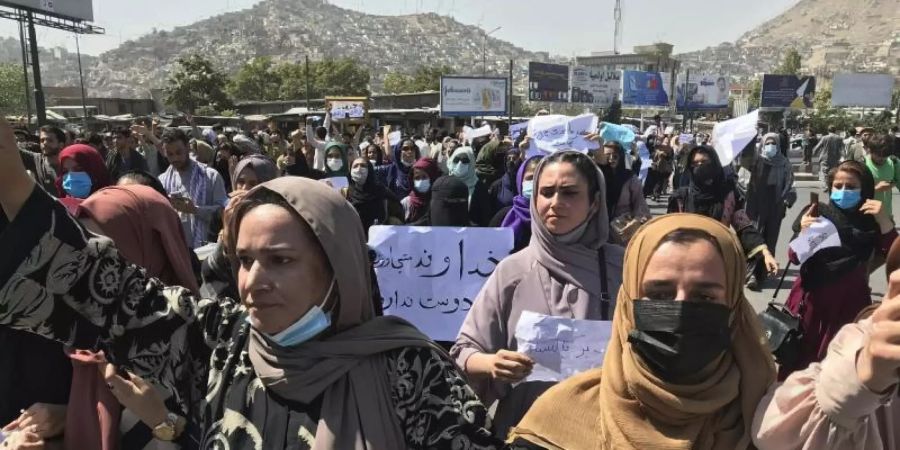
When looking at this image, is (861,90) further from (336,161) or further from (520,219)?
(520,219)

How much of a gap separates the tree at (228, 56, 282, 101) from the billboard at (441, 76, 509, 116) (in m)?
61.9

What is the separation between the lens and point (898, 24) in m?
195

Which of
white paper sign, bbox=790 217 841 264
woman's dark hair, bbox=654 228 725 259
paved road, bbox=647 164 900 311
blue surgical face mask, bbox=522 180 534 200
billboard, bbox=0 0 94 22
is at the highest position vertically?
billboard, bbox=0 0 94 22

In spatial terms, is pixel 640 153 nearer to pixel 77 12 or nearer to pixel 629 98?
pixel 629 98

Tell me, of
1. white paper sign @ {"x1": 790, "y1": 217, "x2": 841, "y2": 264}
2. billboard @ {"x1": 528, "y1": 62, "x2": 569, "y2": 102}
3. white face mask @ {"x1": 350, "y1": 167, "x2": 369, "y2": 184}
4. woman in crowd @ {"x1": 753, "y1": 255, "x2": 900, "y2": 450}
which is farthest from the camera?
billboard @ {"x1": 528, "y1": 62, "x2": 569, "y2": 102}

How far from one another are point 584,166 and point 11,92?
78.2 meters

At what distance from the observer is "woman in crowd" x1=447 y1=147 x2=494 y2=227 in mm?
5328

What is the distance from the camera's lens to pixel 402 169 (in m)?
7.85

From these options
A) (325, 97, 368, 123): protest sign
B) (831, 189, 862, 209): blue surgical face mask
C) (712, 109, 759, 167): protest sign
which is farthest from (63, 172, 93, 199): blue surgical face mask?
(325, 97, 368, 123): protest sign

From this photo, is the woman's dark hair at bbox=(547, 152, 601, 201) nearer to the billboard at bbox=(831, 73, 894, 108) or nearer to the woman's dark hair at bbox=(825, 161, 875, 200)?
the woman's dark hair at bbox=(825, 161, 875, 200)

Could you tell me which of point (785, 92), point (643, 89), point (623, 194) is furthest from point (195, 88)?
point (623, 194)

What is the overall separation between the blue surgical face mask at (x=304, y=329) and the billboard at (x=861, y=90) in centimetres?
4717

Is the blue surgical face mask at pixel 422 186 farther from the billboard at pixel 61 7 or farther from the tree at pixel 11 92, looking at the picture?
the tree at pixel 11 92

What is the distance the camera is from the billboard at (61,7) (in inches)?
1328
